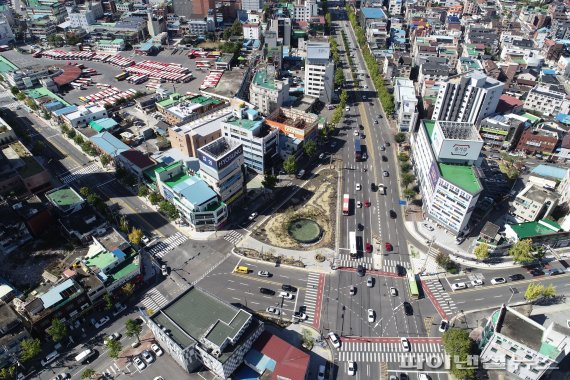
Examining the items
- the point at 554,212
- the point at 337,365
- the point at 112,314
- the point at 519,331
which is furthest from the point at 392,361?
the point at 554,212

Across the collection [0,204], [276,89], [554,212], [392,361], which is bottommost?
[392,361]

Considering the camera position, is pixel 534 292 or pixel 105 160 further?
pixel 105 160

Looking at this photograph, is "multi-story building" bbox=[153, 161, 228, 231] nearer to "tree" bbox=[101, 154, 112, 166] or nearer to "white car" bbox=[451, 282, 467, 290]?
"tree" bbox=[101, 154, 112, 166]

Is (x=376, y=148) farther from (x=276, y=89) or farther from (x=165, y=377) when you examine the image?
(x=165, y=377)

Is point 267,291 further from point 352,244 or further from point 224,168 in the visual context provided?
point 224,168

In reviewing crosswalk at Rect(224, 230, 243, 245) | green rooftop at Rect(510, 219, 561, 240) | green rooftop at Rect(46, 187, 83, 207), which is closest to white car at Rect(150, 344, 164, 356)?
crosswalk at Rect(224, 230, 243, 245)

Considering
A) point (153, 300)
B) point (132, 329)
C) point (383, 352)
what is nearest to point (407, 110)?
point (383, 352)
